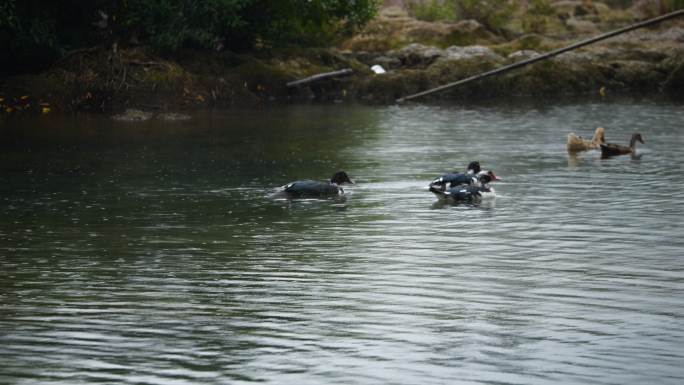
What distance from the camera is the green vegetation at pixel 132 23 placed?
4738 cm

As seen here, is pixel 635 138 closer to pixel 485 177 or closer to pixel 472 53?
pixel 485 177

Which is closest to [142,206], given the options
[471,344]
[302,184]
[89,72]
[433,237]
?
[302,184]

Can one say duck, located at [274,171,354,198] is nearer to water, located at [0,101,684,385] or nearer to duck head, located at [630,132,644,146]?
water, located at [0,101,684,385]

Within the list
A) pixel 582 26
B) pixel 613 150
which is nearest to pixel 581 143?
pixel 613 150

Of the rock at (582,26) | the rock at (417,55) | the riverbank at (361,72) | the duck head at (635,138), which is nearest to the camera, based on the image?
the duck head at (635,138)

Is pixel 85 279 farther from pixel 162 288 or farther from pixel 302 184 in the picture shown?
A: pixel 302 184

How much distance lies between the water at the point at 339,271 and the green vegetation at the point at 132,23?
54.4 feet

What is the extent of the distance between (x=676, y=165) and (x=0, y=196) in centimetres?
1558

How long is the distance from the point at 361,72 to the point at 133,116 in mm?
17147

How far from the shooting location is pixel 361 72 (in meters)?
60.1

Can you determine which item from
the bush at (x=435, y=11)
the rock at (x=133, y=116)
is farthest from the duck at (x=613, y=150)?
the bush at (x=435, y=11)

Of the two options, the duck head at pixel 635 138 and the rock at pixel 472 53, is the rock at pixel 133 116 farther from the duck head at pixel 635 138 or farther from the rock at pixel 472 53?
the duck head at pixel 635 138

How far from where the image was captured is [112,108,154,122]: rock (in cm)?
4537

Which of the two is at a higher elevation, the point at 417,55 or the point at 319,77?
the point at 417,55
